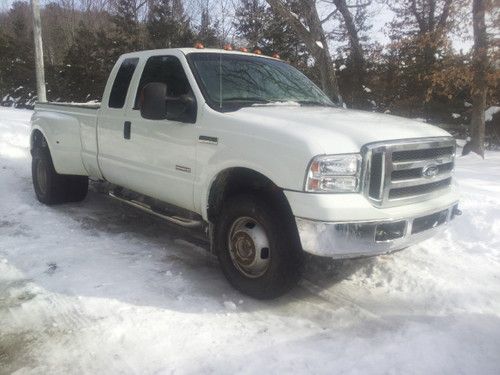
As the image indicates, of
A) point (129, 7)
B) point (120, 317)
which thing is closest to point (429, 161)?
point (120, 317)

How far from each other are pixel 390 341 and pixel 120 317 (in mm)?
1868

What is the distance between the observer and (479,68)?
494 inches

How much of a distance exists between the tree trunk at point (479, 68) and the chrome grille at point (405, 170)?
9916mm

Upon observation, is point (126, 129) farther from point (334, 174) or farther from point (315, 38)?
point (315, 38)

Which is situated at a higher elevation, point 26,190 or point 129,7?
point 129,7

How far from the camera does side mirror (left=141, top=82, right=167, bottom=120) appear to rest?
12.7ft

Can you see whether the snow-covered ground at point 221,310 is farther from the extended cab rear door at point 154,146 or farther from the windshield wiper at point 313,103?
the windshield wiper at point 313,103

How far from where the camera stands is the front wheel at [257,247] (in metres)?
3.51

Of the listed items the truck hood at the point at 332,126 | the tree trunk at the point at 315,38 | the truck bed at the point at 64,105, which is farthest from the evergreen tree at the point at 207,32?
the truck hood at the point at 332,126

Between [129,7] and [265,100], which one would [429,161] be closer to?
[265,100]

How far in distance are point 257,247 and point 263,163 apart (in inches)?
26.5

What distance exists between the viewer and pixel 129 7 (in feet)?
102

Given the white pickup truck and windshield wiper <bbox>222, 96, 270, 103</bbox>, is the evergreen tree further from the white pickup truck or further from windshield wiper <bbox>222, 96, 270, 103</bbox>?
windshield wiper <bbox>222, 96, 270, 103</bbox>

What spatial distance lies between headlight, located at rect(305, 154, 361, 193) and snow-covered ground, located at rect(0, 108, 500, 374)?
0.99 metres
